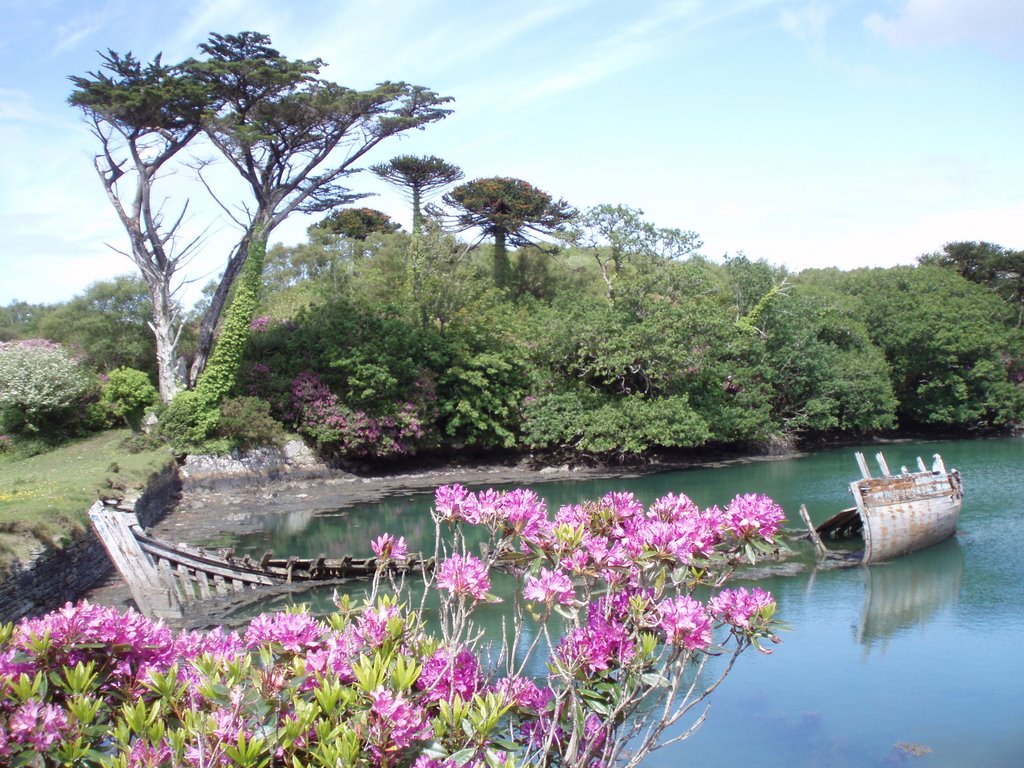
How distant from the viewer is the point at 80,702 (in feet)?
11.8

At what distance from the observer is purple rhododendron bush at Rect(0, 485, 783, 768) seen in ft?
11.5

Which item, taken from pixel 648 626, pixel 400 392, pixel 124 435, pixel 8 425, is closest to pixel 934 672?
pixel 648 626

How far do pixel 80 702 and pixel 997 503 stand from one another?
2350cm

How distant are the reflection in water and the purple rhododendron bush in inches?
354

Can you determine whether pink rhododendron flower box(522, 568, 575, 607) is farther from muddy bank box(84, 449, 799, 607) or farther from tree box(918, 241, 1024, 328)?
tree box(918, 241, 1024, 328)

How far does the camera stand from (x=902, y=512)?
664 inches

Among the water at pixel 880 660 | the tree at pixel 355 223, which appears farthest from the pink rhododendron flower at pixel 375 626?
the tree at pixel 355 223

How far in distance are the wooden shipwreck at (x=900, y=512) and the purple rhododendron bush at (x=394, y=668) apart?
12.7 m

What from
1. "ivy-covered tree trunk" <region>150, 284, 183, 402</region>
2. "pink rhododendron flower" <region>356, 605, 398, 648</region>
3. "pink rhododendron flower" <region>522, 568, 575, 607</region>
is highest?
"ivy-covered tree trunk" <region>150, 284, 183, 402</region>

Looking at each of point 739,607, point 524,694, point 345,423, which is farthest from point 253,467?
point 739,607

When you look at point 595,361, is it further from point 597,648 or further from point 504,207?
point 597,648

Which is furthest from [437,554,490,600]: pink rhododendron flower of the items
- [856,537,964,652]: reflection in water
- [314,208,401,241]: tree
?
[314,208,401,241]: tree

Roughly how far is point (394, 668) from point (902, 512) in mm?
15537

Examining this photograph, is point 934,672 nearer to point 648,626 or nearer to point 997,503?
point 648,626
